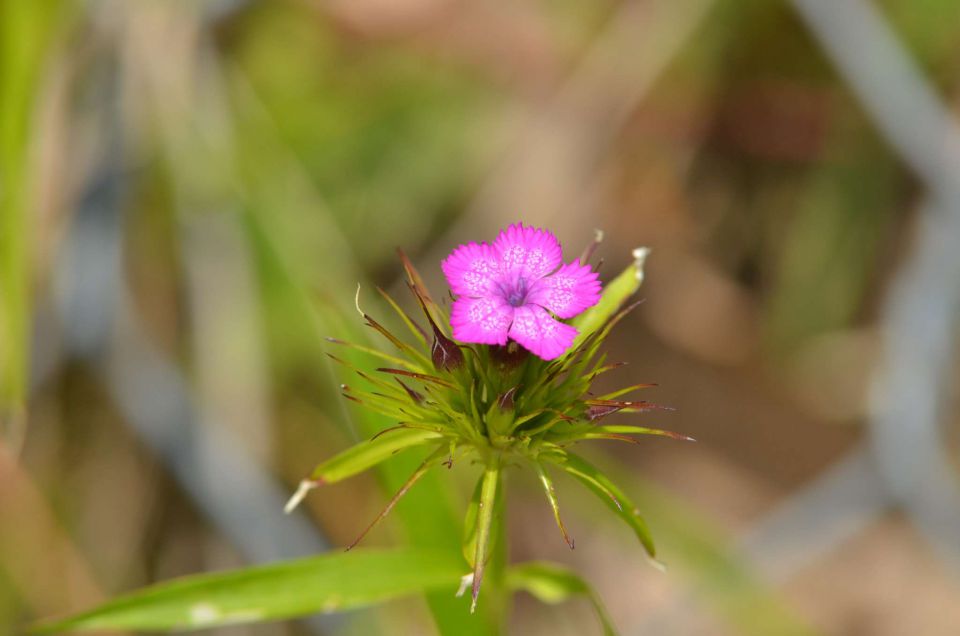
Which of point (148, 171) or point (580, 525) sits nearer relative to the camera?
→ point (148, 171)

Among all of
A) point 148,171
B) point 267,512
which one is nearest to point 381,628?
point 267,512

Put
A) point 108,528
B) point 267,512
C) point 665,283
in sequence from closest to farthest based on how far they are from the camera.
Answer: point 267,512
point 108,528
point 665,283

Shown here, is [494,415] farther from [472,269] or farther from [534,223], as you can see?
[534,223]

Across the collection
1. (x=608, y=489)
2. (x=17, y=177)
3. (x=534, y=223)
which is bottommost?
(x=608, y=489)

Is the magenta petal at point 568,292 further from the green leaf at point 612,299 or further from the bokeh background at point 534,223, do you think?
the bokeh background at point 534,223

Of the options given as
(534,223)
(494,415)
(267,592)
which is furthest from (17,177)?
→ (534,223)

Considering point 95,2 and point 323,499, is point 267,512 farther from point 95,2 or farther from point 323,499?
point 95,2
